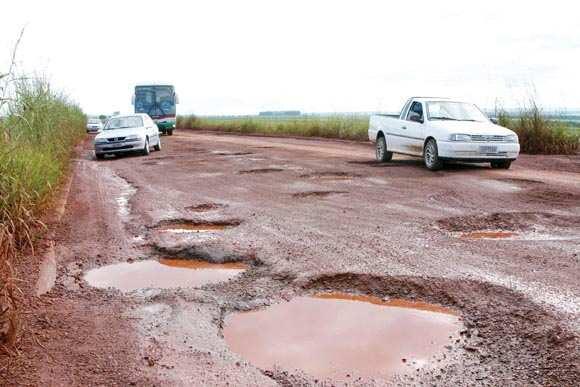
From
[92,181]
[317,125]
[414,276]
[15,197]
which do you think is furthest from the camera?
[317,125]


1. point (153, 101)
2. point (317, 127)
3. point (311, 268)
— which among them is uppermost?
point (153, 101)

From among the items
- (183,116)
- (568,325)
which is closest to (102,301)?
(568,325)

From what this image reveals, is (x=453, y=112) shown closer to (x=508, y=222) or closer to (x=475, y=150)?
(x=475, y=150)

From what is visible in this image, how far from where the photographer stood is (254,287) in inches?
212

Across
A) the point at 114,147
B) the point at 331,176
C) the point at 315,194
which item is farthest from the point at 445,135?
the point at 114,147

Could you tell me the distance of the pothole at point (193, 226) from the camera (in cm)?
787

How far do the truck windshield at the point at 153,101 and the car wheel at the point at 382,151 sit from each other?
70.5 ft

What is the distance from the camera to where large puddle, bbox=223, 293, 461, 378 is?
3.91 meters

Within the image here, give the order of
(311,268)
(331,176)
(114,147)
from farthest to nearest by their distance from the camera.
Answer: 1. (114,147)
2. (331,176)
3. (311,268)

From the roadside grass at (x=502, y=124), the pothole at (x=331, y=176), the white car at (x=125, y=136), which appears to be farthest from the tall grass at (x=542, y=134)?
the white car at (x=125, y=136)

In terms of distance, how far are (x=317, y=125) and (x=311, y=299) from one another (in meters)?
27.7

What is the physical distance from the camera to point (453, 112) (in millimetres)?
14453

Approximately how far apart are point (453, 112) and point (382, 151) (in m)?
2.32

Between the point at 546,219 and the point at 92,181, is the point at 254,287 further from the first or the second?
the point at 92,181
